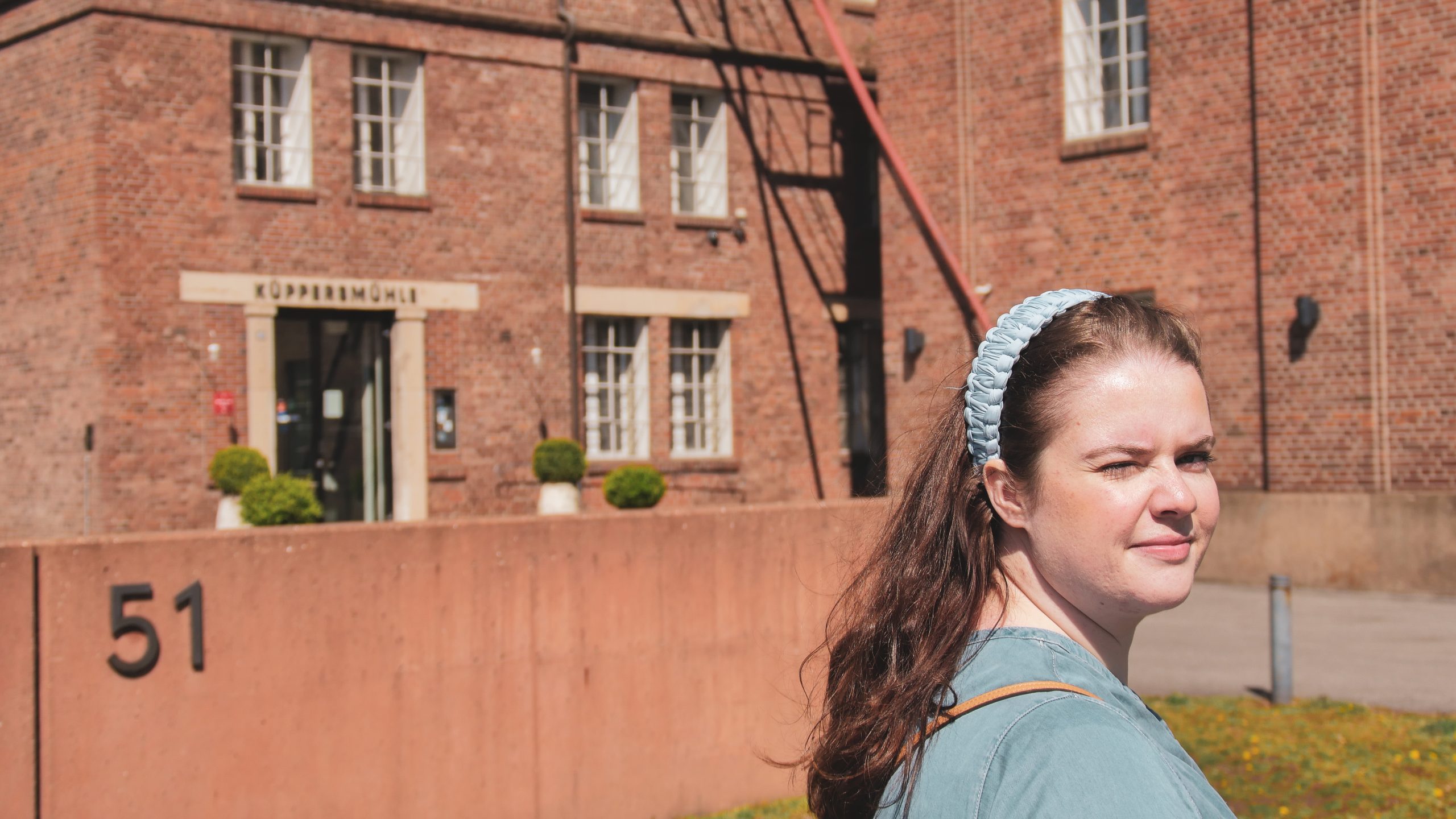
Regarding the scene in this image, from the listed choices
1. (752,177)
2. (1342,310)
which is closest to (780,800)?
(1342,310)

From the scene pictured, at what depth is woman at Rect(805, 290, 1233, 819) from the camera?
5.34ft

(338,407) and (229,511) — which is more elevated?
(338,407)

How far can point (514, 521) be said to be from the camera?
609 cm

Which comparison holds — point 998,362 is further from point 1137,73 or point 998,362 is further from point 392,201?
point 392,201

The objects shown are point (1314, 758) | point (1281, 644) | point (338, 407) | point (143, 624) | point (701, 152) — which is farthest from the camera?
point (701, 152)

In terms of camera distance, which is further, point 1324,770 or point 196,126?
point 196,126

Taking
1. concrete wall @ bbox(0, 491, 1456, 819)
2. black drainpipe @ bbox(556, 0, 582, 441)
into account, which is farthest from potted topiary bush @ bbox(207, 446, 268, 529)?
concrete wall @ bbox(0, 491, 1456, 819)

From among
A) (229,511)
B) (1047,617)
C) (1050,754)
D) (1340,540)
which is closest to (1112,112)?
(1340,540)

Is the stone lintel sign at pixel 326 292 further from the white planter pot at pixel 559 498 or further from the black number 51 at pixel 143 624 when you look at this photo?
the black number 51 at pixel 143 624

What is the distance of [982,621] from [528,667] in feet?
14.9

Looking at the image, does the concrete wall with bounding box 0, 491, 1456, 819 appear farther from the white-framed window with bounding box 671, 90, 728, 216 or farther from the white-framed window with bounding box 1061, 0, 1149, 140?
the white-framed window with bounding box 671, 90, 728, 216

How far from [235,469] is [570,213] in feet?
20.0

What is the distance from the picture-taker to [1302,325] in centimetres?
1484

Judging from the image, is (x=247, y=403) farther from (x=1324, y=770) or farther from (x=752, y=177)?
(x=1324, y=770)
